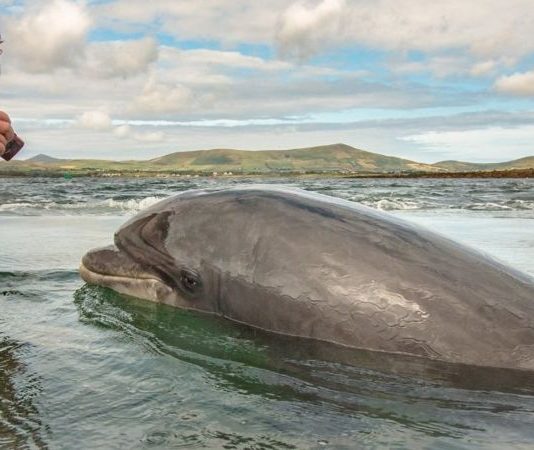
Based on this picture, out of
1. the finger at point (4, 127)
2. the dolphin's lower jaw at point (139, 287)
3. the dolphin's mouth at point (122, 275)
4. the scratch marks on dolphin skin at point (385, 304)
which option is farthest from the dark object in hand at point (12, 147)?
the scratch marks on dolphin skin at point (385, 304)

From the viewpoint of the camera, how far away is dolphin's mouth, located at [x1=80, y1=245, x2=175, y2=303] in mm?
4871

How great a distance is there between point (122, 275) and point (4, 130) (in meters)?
1.43

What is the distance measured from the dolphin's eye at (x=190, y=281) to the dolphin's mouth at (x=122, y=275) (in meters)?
0.17

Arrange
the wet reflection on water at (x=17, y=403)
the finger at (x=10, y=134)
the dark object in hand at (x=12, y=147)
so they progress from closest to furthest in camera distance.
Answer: the wet reflection on water at (x=17, y=403), the finger at (x=10, y=134), the dark object in hand at (x=12, y=147)

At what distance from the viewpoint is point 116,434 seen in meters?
2.70

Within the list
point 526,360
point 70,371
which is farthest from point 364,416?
point 70,371

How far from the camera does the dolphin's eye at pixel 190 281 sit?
457 cm

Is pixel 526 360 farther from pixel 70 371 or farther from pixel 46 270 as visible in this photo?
pixel 46 270

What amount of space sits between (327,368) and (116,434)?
4.46ft

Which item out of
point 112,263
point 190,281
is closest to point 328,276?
point 190,281

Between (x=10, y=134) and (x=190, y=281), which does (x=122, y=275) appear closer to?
(x=190, y=281)

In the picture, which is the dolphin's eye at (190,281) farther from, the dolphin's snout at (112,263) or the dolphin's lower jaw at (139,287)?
the dolphin's snout at (112,263)

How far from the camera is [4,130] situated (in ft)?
14.6

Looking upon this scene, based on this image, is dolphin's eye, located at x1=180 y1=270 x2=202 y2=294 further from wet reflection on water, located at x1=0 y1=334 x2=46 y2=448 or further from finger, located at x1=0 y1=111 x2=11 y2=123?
finger, located at x1=0 y1=111 x2=11 y2=123
